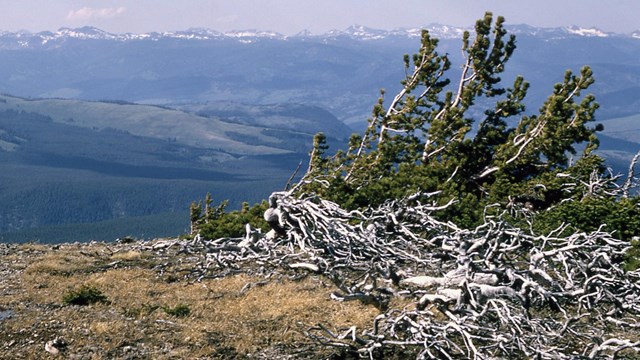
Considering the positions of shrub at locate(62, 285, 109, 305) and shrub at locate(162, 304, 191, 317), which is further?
shrub at locate(62, 285, 109, 305)

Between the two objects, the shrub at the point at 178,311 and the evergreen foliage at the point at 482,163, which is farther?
the evergreen foliage at the point at 482,163

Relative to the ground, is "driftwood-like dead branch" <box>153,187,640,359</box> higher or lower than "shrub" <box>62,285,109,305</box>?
higher

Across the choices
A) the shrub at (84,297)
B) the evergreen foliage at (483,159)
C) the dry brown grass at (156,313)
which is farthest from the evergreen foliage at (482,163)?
the shrub at (84,297)

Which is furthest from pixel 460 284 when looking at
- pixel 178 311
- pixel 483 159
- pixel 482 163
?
pixel 483 159

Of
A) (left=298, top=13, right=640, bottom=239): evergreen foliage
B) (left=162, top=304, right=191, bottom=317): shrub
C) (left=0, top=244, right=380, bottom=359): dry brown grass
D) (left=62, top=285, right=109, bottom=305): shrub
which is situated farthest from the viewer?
(left=298, top=13, right=640, bottom=239): evergreen foliage

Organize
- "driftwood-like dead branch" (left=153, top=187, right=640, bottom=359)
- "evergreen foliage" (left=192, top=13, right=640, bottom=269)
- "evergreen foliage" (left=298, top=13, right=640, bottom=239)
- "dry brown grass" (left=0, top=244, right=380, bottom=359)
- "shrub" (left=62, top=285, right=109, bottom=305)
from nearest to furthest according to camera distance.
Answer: "driftwood-like dead branch" (left=153, top=187, right=640, bottom=359) < "dry brown grass" (left=0, top=244, right=380, bottom=359) < "shrub" (left=62, top=285, right=109, bottom=305) < "evergreen foliage" (left=192, top=13, right=640, bottom=269) < "evergreen foliage" (left=298, top=13, right=640, bottom=239)

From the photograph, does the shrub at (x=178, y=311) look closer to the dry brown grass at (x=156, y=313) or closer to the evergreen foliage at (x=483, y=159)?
the dry brown grass at (x=156, y=313)

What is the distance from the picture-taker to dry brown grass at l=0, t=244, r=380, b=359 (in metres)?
14.2

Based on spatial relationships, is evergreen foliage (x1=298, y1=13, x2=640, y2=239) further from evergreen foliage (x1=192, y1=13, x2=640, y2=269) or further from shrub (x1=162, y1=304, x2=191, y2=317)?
shrub (x1=162, y1=304, x2=191, y2=317)

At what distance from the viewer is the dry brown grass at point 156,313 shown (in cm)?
1416

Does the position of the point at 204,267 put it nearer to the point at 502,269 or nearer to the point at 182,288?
the point at 182,288

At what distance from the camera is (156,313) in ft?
53.7

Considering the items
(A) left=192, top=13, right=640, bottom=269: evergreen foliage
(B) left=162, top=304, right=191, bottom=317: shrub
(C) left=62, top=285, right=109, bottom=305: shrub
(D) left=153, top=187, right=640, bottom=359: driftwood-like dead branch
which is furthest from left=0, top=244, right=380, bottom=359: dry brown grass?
(A) left=192, top=13, right=640, bottom=269: evergreen foliage

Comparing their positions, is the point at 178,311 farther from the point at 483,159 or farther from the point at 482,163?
the point at 483,159
